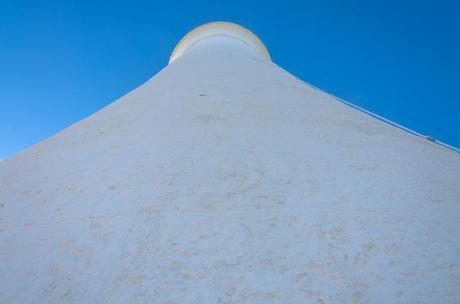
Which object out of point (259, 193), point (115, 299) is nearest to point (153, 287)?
point (115, 299)

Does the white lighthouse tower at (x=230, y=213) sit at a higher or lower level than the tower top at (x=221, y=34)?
lower

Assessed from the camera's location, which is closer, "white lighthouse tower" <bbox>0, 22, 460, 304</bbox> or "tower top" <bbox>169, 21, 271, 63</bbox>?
"white lighthouse tower" <bbox>0, 22, 460, 304</bbox>

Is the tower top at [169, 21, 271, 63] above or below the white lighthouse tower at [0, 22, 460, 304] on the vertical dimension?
above

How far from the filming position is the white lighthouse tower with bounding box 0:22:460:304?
87 cm

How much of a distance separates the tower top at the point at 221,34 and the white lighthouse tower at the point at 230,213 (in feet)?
14.6

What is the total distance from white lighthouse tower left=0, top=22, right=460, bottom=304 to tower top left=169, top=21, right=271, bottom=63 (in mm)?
4454

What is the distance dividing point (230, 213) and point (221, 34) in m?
5.28

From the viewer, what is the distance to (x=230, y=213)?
108cm

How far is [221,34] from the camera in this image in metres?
5.71

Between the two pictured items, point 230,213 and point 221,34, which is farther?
point 221,34

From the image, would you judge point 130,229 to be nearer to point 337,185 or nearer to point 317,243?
point 317,243

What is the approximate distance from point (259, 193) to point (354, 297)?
486mm

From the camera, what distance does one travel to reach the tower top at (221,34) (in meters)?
5.81

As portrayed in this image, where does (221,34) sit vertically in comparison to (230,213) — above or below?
above
